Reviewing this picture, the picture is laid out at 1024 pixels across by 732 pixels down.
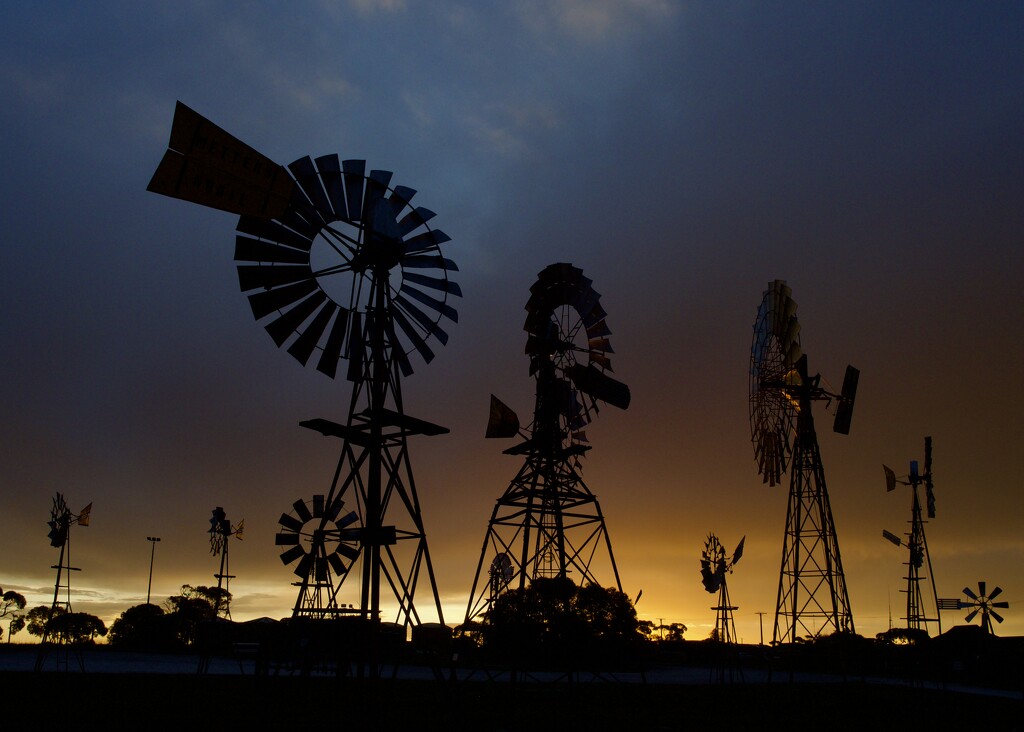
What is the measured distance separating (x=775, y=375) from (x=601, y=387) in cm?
1129

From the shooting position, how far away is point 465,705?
21.7 metres

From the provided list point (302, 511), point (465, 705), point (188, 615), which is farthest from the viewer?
point (188, 615)

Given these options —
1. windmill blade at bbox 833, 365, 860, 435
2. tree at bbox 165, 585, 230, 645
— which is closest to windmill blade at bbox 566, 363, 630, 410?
windmill blade at bbox 833, 365, 860, 435

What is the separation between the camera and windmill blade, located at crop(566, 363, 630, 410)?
84.8 feet

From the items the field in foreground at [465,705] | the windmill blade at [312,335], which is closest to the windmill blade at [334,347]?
the windmill blade at [312,335]

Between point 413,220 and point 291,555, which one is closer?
point 413,220

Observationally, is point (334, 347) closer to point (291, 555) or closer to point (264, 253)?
point (264, 253)

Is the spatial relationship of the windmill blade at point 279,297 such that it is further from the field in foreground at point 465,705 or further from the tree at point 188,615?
the tree at point 188,615

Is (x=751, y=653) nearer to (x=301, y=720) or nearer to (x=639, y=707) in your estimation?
(x=639, y=707)

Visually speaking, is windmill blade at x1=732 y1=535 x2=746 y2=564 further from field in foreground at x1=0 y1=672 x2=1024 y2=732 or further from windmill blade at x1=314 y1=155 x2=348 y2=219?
windmill blade at x1=314 y1=155 x2=348 y2=219

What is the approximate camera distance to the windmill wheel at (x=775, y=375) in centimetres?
3328

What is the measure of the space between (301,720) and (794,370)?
75.5 feet

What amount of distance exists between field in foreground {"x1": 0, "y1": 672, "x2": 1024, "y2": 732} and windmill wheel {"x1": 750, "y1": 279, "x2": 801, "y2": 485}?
866cm

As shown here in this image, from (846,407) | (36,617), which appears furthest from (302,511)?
(36,617)
